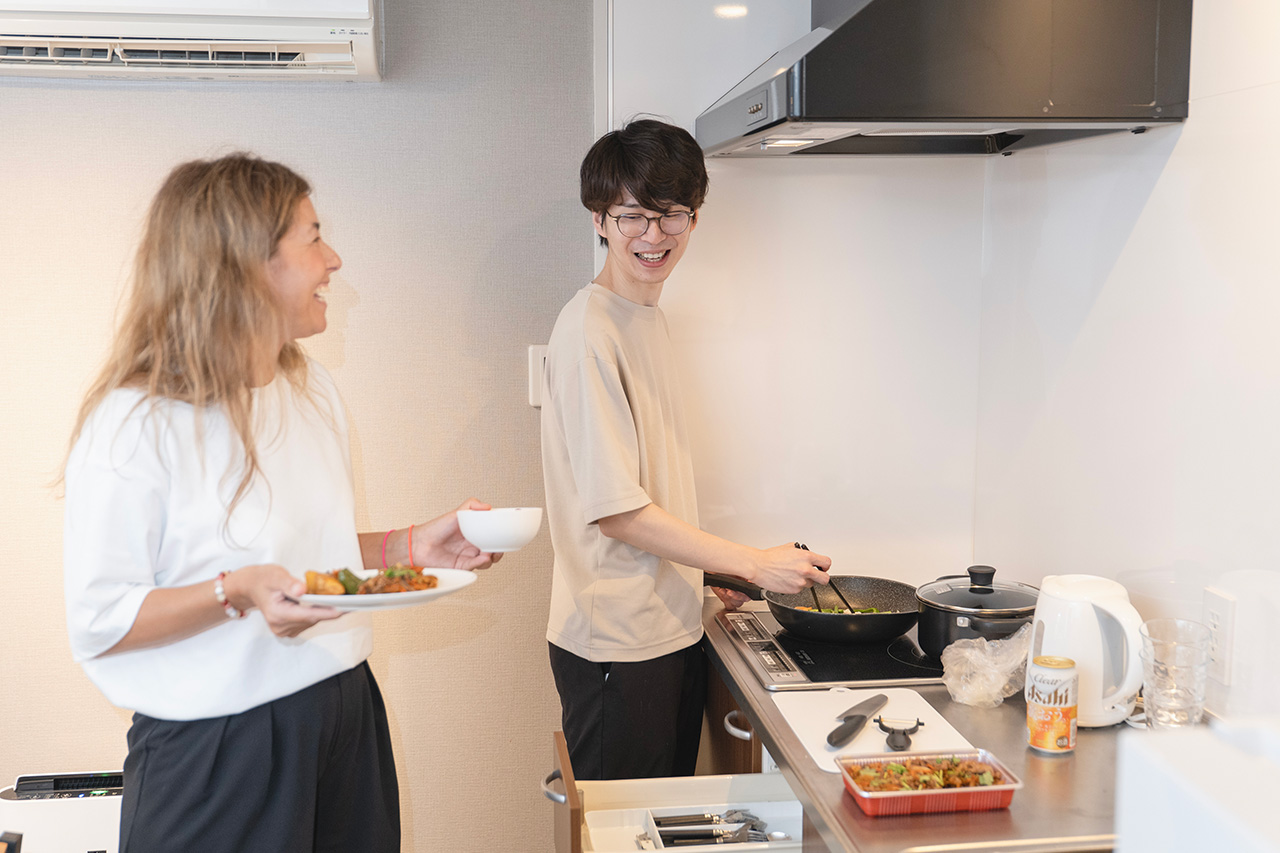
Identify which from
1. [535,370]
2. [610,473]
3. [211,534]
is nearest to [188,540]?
[211,534]

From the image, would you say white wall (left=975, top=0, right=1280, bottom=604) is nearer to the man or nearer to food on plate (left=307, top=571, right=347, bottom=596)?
the man

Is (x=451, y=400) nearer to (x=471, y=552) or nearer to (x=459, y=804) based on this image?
(x=471, y=552)

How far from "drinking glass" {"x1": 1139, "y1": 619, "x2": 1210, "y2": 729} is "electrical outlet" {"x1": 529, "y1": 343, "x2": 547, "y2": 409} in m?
1.27

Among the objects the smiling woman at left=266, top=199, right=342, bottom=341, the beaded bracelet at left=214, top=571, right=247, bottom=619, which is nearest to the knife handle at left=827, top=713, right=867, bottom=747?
the beaded bracelet at left=214, top=571, right=247, bottom=619

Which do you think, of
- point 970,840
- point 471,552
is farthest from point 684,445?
point 970,840

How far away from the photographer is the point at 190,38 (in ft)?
5.95

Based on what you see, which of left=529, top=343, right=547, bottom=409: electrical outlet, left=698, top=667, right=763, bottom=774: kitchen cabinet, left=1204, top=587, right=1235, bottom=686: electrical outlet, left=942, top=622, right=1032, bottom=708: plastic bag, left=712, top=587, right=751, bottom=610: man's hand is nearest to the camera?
left=1204, top=587, right=1235, bottom=686: electrical outlet

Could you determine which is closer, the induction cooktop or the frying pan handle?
the induction cooktop

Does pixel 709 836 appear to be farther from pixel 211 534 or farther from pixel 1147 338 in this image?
pixel 1147 338

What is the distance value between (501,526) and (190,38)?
115 cm

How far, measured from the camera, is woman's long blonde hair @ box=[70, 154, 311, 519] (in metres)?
1.19

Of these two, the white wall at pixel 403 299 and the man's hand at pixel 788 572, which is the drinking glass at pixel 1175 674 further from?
the white wall at pixel 403 299

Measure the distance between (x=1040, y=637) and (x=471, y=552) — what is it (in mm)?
835

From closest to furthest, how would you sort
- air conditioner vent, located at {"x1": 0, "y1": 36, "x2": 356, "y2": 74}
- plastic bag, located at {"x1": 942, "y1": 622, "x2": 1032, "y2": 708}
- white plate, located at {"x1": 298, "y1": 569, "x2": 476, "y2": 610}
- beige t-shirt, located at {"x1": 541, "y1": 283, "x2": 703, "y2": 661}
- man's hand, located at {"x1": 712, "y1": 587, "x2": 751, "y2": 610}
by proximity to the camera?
white plate, located at {"x1": 298, "y1": 569, "x2": 476, "y2": 610} → plastic bag, located at {"x1": 942, "y1": 622, "x2": 1032, "y2": 708} → beige t-shirt, located at {"x1": 541, "y1": 283, "x2": 703, "y2": 661} → air conditioner vent, located at {"x1": 0, "y1": 36, "x2": 356, "y2": 74} → man's hand, located at {"x1": 712, "y1": 587, "x2": 751, "y2": 610}
